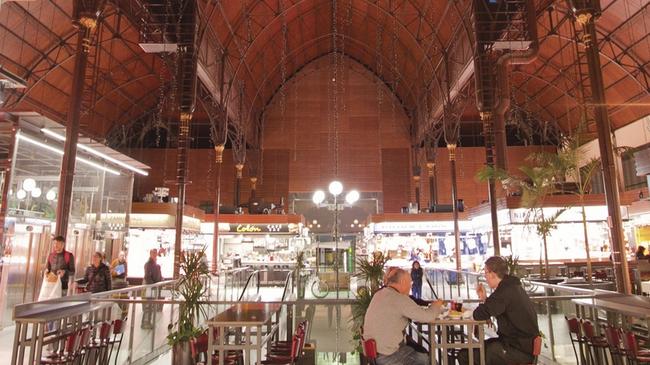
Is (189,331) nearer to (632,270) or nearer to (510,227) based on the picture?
(632,270)

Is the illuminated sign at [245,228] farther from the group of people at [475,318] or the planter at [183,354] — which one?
the group of people at [475,318]

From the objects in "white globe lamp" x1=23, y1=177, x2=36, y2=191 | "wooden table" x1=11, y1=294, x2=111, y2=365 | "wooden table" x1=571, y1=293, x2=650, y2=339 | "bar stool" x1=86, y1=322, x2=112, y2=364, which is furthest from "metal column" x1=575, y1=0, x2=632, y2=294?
"white globe lamp" x1=23, y1=177, x2=36, y2=191

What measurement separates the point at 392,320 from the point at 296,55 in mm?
23309

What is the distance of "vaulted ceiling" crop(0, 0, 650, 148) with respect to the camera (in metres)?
14.5

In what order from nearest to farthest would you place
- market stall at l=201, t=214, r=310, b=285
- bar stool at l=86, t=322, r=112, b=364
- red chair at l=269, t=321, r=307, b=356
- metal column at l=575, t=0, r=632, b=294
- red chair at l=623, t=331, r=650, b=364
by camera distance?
1. red chair at l=623, t=331, r=650, b=364
2. red chair at l=269, t=321, r=307, b=356
3. bar stool at l=86, t=322, r=112, b=364
4. metal column at l=575, t=0, r=632, b=294
5. market stall at l=201, t=214, r=310, b=285

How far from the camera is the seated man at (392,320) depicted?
350 centimetres

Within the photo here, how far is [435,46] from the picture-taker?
19.2 metres

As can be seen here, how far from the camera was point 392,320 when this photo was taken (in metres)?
3.54

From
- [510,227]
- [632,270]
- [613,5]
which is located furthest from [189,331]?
[613,5]

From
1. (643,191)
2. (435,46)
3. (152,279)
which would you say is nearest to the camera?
(152,279)

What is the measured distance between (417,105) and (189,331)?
825 inches

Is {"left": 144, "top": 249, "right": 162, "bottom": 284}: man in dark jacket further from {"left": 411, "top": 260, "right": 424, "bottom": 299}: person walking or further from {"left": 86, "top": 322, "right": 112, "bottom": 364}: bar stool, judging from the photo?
{"left": 411, "top": 260, "right": 424, "bottom": 299}: person walking

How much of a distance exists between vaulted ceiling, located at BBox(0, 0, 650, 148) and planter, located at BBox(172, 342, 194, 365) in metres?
8.82

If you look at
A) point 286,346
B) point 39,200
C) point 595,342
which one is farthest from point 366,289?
point 39,200
